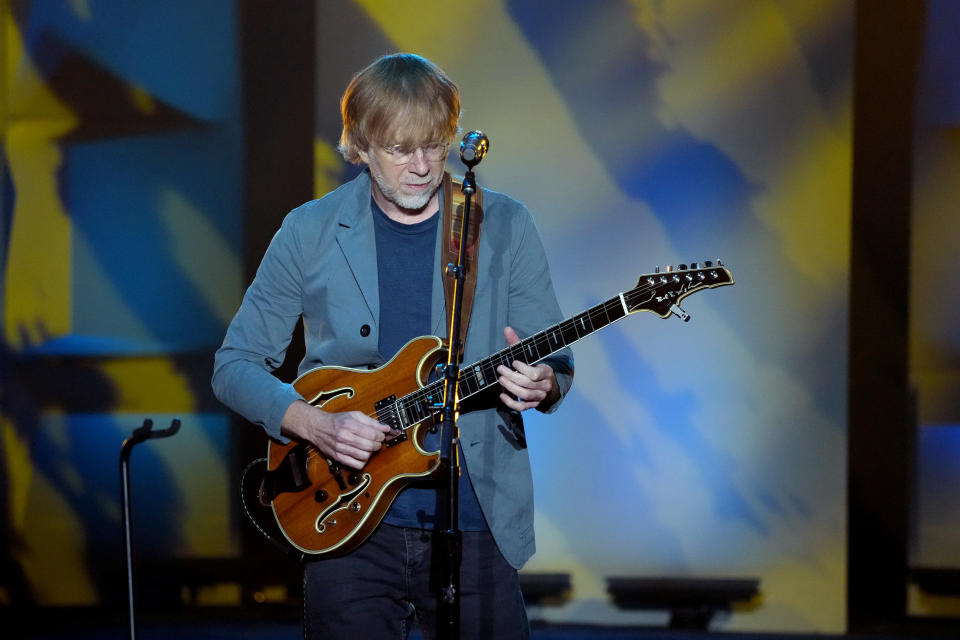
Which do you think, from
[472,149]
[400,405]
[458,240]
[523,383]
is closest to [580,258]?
[458,240]

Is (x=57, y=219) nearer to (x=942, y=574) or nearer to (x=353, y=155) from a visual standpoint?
(x=353, y=155)

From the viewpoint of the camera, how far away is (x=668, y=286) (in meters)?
2.50

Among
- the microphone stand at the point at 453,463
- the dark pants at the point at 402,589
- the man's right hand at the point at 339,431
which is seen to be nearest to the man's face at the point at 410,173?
the microphone stand at the point at 453,463

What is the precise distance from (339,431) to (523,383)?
1.69ft

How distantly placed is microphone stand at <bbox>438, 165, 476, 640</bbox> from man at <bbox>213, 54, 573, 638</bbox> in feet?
0.57

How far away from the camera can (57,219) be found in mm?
5188

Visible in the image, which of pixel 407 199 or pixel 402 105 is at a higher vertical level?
pixel 402 105

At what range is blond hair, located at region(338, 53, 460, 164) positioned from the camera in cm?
254

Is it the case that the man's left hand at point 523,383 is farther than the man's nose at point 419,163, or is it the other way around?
the man's nose at point 419,163

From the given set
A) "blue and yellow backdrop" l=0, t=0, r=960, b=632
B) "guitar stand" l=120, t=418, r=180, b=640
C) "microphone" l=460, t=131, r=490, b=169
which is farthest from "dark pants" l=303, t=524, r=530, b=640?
"blue and yellow backdrop" l=0, t=0, r=960, b=632

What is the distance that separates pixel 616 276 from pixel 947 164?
1.68 m

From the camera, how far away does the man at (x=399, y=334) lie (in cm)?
243

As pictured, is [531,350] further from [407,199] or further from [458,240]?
[407,199]

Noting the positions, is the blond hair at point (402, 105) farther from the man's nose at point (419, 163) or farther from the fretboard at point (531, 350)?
the fretboard at point (531, 350)
